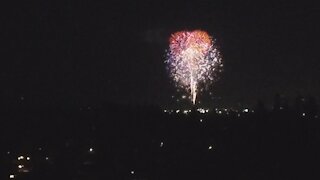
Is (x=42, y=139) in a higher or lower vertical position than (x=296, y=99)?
lower

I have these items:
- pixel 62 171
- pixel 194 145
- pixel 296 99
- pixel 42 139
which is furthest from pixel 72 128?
pixel 62 171

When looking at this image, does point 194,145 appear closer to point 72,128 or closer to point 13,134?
point 13,134

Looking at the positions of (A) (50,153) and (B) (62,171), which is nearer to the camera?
(B) (62,171)

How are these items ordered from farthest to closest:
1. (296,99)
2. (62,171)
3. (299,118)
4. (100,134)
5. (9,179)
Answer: (296,99), (299,118), (100,134), (62,171), (9,179)

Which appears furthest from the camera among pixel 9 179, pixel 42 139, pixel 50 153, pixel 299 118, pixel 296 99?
pixel 296 99

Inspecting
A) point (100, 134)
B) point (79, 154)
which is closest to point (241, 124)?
point (100, 134)

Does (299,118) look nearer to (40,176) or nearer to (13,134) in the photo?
(13,134)
